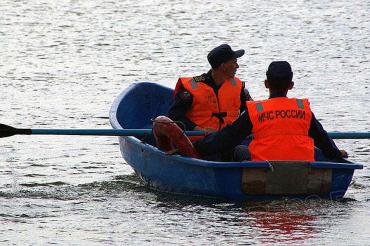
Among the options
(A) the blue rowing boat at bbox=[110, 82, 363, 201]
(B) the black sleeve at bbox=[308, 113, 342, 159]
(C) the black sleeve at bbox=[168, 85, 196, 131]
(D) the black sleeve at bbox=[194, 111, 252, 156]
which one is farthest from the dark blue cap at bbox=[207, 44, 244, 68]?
(B) the black sleeve at bbox=[308, 113, 342, 159]

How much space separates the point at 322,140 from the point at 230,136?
2.47ft

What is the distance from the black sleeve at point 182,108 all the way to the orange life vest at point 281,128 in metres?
1.23

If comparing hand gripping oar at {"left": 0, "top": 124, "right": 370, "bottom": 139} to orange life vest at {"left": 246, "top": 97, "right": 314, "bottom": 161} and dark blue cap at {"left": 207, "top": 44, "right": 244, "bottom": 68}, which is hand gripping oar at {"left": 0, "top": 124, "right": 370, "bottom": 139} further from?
orange life vest at {"left": 246, "top": 97, "right": 314, "bottom": 161}

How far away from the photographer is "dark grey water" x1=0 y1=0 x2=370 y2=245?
11500 mm

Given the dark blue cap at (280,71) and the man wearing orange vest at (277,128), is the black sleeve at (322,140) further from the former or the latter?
the dark blue cap at (280,71)

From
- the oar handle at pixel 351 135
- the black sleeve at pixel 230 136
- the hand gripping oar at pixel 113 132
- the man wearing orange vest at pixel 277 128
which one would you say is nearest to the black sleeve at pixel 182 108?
the hand gripping oar at pixel 113 132

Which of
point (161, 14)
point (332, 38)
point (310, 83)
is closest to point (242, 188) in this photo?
point (310, 83)

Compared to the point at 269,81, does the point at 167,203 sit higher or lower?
lower

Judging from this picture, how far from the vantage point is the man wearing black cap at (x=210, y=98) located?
13109 mm

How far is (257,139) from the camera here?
1203 centimetres

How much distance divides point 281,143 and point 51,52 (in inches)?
513

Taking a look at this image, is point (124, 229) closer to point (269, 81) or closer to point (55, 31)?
point (269, 81)

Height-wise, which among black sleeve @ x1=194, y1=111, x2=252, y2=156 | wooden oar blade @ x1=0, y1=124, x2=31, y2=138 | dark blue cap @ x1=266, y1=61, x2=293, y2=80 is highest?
dark blue cap @ x1=266, y1=61, x2=293, y2=80

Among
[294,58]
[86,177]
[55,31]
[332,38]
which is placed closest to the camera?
[86,177]
